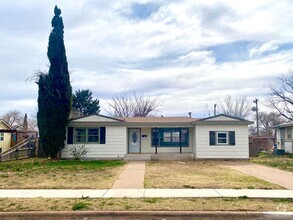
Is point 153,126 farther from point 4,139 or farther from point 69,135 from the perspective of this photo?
point 4,139

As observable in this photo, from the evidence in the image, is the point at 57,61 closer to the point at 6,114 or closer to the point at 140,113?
the point at 140,113

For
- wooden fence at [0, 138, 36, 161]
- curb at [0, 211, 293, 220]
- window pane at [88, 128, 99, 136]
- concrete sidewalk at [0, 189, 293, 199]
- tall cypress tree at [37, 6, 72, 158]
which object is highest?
tall cypress tree at [37, 6, 72, 158]

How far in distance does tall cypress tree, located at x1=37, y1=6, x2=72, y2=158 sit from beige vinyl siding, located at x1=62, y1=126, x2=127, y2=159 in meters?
1.27

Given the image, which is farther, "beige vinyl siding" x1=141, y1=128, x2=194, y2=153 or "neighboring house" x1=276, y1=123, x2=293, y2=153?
"neighboring house" x1=276, y1=123, x2=293, y2=153

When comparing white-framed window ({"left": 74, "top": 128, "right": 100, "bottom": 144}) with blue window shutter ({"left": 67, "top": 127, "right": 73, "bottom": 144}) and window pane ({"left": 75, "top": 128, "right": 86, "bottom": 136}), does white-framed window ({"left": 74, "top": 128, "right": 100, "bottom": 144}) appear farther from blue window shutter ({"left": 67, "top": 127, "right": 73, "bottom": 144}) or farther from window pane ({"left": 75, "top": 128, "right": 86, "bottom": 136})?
blue window shutter ({"left": 67, "top": 127, "right": 73, "bottom": 144})

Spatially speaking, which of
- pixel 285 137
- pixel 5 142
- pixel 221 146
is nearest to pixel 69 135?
Answer: pixel 5 142

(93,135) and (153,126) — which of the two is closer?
(93,135)

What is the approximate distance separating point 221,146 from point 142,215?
16027 millimetres

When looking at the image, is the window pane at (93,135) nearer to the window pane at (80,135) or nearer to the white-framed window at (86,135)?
the white-framed window at (86,135)

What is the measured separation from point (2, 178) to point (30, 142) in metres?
12.8

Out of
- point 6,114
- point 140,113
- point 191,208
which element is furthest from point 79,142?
point 6,114

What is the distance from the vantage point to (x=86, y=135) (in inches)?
868

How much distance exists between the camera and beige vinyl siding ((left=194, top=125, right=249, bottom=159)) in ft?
70.4

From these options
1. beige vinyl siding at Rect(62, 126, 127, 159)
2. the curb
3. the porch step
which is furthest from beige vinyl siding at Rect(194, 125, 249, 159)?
the curb
